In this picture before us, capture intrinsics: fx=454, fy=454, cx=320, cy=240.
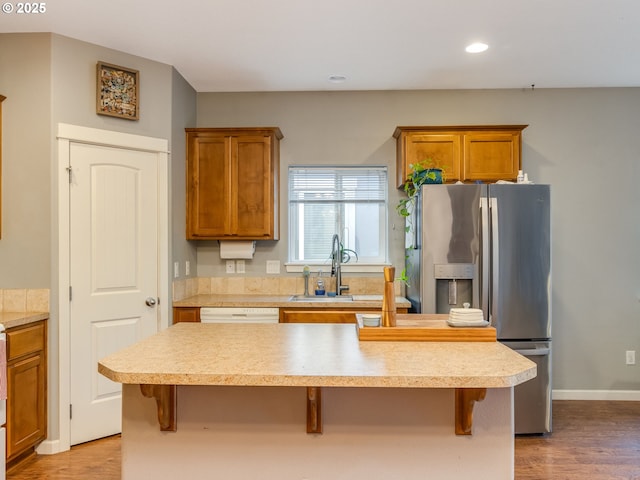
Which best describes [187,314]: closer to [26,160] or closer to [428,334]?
[26,160]

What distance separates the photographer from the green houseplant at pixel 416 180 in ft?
11.2

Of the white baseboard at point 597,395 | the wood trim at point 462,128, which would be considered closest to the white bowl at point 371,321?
the wood trim at point 462,128

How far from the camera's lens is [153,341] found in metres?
1.85

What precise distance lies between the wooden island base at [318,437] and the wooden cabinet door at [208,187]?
2214 millimetres

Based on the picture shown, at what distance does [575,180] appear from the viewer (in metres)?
4.04

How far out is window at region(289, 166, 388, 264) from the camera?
4211 mm

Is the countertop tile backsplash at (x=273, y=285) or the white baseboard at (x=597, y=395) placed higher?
the countertop tile backsplash at (x=273, y=285)

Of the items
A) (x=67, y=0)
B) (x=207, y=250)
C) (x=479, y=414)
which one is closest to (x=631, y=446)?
(x=479, y=414)

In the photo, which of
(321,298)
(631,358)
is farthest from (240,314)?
(631,358)

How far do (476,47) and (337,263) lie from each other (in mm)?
2012

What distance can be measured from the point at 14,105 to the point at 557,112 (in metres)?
4.28

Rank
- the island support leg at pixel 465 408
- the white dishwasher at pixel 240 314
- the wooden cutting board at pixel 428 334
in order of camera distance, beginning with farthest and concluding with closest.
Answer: the white dishwasher at pixel 240 314
the wooden cutting board at pixel 428 334
the island support leg at pixel 465 408

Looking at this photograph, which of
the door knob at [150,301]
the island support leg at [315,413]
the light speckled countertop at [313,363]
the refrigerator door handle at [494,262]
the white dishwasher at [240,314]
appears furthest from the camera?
the white dishwasher at [240,314]

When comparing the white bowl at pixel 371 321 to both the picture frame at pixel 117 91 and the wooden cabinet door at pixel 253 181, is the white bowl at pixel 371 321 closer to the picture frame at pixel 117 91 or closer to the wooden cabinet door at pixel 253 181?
the wooden cabinet door at pixel 253 181
